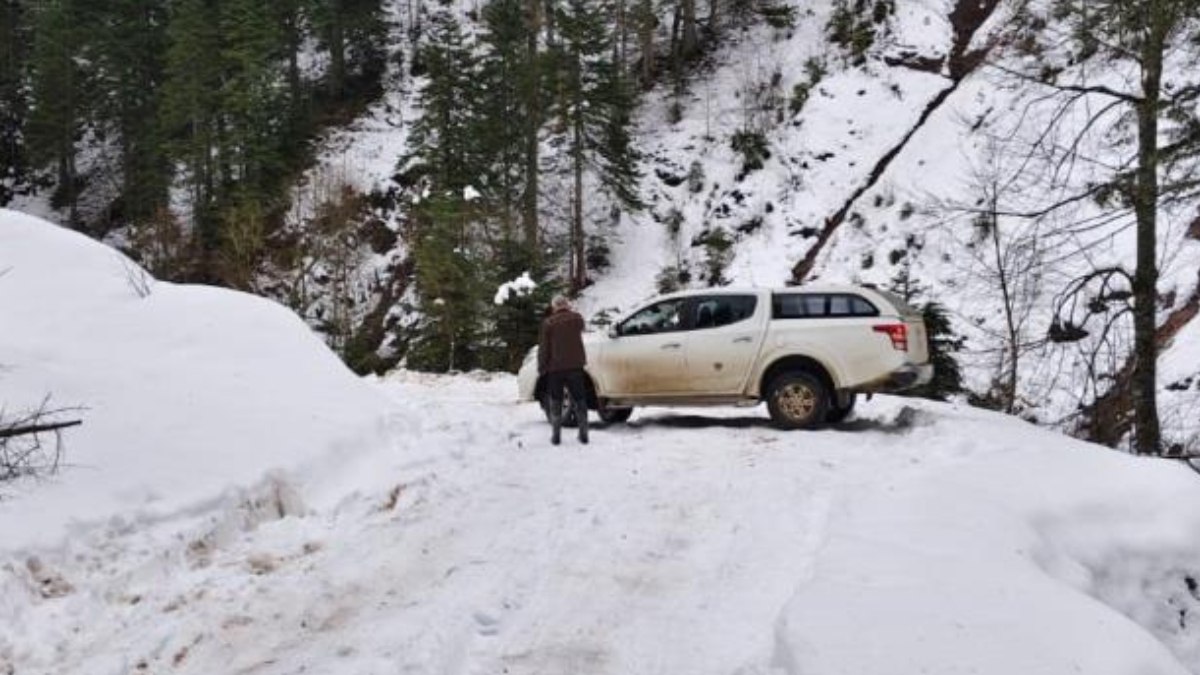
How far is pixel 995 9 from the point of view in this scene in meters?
31.1

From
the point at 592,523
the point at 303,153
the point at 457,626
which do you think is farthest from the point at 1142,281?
the point at 303,153

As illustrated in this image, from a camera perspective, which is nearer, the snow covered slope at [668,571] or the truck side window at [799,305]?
the snow covered slope at [668,571]

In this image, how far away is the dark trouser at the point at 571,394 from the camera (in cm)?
1077

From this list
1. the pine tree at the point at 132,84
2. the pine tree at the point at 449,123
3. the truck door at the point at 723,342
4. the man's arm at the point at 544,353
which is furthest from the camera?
the pine tree at the point at 132,84

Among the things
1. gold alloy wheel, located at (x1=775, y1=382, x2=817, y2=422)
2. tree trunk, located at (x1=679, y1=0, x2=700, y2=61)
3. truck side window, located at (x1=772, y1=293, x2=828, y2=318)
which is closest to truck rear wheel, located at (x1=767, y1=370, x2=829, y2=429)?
gold alloy wheel, located at (x1=775, y1=382, x2=817, y2=422)

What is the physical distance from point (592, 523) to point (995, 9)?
1203 inches

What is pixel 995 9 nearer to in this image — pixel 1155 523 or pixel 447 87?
pixel 447 87

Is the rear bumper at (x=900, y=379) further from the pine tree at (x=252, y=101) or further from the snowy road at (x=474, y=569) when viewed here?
the pine tree at (x=252, y=101)

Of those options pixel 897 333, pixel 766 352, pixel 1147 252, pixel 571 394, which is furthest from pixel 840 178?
pixel 571 394

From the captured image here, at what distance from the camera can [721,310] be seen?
1155 centimetres

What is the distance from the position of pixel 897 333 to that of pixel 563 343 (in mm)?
3955

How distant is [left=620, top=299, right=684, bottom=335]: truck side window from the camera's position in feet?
38.9

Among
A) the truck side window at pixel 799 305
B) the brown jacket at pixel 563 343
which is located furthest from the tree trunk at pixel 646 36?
the brown jacket at pixel 563 343

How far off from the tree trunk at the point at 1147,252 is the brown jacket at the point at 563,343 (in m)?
6.45
